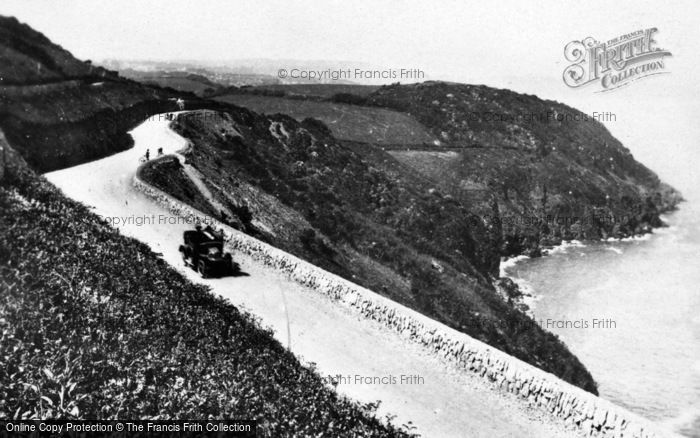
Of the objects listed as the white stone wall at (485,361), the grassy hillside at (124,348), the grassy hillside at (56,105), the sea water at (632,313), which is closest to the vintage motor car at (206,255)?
the white stone wall at (485,361)

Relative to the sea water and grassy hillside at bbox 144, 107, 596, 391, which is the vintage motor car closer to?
grassy hillside at bbox 144, 107, 596, 391

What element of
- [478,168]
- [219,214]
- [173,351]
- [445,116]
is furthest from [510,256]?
[173,351]

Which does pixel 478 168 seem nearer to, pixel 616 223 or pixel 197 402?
pixel 616 223

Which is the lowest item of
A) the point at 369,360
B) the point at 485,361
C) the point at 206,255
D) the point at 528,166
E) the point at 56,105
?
the point at 369,360

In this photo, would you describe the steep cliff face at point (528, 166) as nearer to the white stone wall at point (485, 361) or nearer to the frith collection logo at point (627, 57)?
the frith collection logo at point (627, 57)

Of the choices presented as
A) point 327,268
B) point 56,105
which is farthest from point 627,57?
point 56,105

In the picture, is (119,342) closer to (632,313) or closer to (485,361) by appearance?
(485,361)
